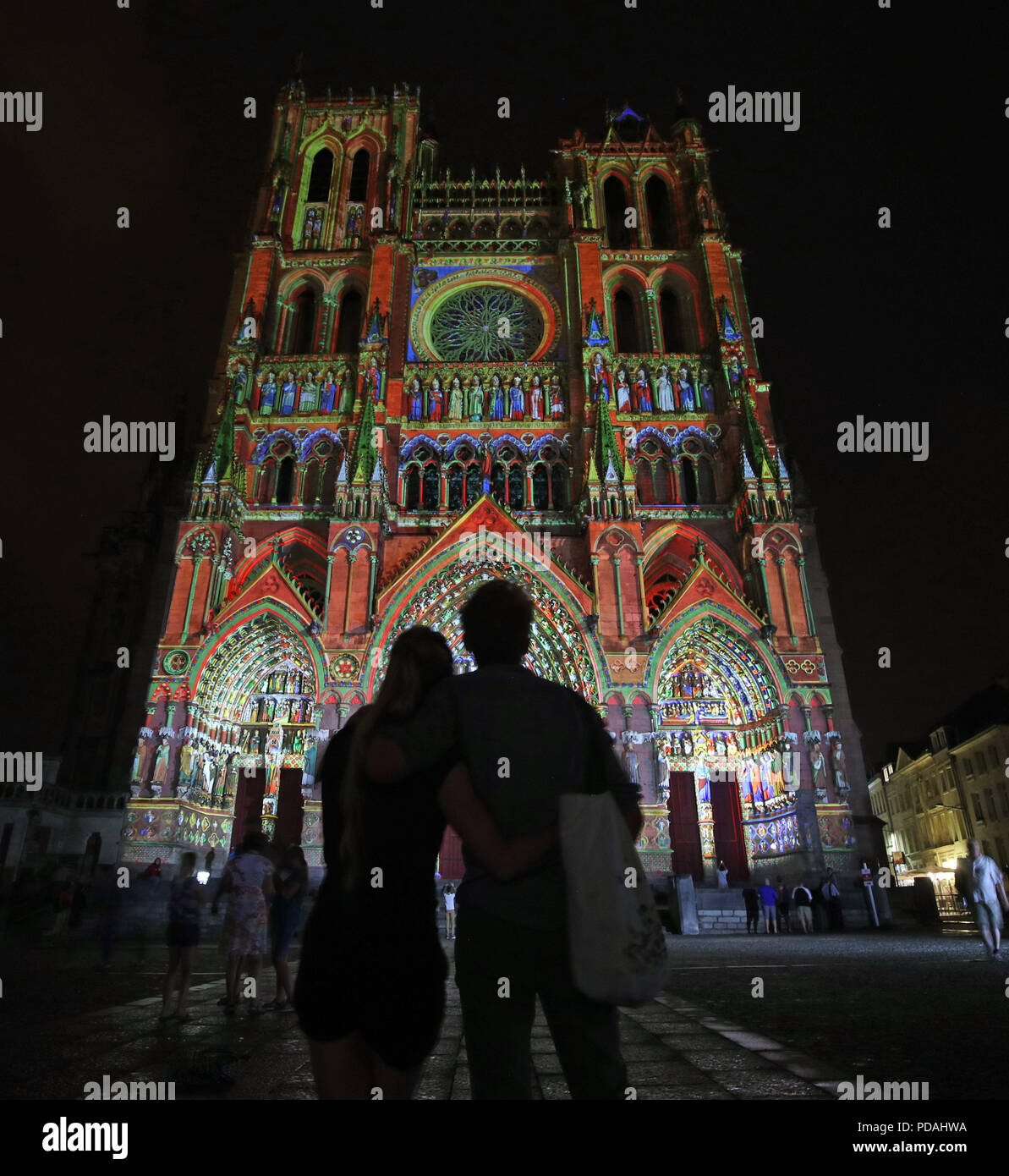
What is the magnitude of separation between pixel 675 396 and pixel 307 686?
61.0 ft

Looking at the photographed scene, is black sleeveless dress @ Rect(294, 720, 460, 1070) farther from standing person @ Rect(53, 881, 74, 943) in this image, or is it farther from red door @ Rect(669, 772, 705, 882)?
red door @ Rect(669, 772, 705, 882)

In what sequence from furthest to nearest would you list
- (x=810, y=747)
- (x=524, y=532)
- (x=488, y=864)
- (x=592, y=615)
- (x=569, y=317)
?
(x=569, y=317)
(x=524, y=532)
(x=592, y=615)
(x=810, y=747)
(x=488, y=864)

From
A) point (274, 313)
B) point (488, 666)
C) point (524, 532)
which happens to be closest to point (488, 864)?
point (488, 666)

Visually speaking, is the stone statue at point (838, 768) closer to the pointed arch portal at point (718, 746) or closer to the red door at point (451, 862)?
the pointed arch portal at point (718, 746)

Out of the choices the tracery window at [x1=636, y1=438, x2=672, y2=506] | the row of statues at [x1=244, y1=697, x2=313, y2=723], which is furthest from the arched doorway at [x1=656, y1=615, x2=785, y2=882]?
the row of statues at [x1=244, y1=697, x2=313, y2=723]

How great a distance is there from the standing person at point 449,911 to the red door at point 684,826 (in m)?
8.35

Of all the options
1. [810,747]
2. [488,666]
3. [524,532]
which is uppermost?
[524,532]

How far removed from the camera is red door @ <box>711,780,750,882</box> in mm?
24109

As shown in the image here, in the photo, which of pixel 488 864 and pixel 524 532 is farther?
pixel 524 532

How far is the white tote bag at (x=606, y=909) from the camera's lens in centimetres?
199

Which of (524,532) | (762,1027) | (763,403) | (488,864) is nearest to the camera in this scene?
(488,864)

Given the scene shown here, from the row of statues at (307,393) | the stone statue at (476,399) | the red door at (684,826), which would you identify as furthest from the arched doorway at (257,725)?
the red door at (684,826)
